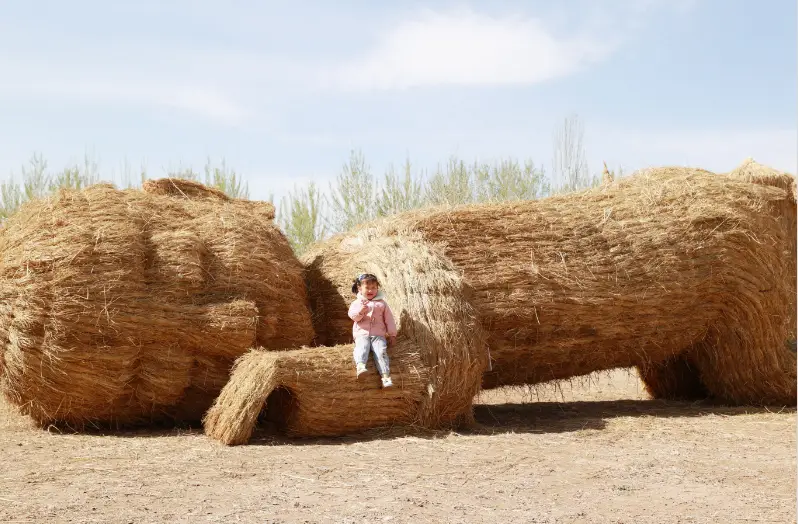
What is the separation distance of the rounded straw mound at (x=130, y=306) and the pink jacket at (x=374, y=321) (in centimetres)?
87

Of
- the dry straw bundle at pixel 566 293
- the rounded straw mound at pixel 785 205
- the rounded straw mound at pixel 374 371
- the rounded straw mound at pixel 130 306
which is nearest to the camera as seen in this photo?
the rounded straw mound at pixel 374 371

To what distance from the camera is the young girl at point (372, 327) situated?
24.0ft

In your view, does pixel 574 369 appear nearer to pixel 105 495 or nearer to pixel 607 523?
pixel 607 523

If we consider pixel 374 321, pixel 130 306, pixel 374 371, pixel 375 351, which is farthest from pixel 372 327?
pixel 130 306

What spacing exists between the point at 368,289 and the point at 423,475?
89.3 inches

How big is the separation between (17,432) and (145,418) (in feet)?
3.63

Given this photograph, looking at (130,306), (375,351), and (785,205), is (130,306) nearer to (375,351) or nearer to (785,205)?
(375,351)

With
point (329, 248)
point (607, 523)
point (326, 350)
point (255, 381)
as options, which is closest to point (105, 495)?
point (255, 381)

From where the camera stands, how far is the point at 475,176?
2122 centimetres

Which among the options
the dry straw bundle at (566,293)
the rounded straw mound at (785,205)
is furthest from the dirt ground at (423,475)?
the rounded straw mound at (785,205)

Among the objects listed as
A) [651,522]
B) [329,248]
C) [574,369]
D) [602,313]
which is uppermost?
[329,248]

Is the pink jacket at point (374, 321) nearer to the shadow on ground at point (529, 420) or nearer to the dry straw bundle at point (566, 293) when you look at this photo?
the dry straw bundle at point (566, 293)

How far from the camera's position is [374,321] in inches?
294

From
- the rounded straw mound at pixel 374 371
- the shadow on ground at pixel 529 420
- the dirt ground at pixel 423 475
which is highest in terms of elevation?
the rounded straw mound at pixel 374 371
